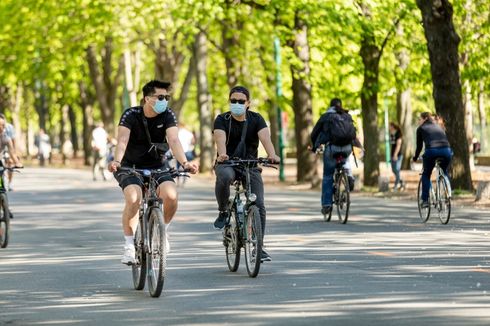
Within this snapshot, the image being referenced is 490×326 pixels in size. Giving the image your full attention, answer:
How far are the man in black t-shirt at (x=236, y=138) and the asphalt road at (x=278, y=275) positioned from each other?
78 cm

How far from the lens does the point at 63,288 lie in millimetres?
12414

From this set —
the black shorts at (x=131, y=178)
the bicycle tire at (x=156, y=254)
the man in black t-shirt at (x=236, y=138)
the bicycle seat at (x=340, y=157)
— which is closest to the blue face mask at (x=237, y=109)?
the man in black t-shirt at (x=236, y=138)

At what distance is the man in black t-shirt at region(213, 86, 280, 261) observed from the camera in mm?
13406

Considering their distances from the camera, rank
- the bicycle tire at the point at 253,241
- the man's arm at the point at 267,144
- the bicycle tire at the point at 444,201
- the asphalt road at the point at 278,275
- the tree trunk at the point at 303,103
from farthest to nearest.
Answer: the tree trunk at the point at 303,103, the bicycle tire at the point at 444,201, the man's arm at the point at 267,144, the bicycle tire at the point at 253,241, the asphalt road at the point at 278,275

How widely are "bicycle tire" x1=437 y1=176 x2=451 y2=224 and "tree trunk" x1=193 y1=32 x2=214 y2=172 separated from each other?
27259 millimetres

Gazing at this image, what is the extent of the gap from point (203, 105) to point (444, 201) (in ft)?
92.7

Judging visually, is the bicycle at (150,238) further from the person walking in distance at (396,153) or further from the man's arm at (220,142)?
the person walking in distance at (396,153)

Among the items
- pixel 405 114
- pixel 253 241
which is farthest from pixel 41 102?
pixel 253 241

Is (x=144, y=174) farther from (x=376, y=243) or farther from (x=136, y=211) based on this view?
(x=376, y=243)

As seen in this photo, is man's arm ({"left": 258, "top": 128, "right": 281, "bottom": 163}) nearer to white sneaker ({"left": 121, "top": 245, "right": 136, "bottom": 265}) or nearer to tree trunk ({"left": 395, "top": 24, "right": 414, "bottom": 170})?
white sneaker ({"left": 121, "top": 245, "right": 136, "bottom": 265})

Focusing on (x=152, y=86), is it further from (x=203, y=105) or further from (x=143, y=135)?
(x=203, y=105)

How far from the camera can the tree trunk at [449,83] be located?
90.9 feet

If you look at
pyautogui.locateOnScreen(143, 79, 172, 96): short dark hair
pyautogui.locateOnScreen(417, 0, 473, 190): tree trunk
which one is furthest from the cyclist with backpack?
pyautogui.locateOnScreen(143, 79, 172, 96): short dark hair

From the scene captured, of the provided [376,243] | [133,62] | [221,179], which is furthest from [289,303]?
[133,62]
